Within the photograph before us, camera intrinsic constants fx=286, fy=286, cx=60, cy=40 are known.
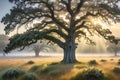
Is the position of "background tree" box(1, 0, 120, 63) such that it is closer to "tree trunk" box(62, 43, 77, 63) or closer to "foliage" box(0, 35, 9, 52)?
"tree trunk" box(62, 43, 77, 63)

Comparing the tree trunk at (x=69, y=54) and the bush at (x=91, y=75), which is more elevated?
the tree trunk at (x=69, y=54)

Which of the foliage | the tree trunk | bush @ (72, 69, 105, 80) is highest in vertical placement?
the foliage

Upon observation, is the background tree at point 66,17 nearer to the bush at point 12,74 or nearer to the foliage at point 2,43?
the bush at point 12,74

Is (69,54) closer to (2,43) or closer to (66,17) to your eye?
(66,17)

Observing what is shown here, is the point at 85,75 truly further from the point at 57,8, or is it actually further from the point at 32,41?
the point at 57,8

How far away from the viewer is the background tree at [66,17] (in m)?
47.0

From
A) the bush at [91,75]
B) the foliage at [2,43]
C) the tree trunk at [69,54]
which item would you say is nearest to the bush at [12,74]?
the bush at [91,75]

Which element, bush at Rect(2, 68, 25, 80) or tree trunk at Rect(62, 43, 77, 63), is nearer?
bush at Rect(2, 68, 25, 80)

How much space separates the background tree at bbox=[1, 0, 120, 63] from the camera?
4703 cm

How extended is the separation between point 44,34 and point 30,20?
173 inches

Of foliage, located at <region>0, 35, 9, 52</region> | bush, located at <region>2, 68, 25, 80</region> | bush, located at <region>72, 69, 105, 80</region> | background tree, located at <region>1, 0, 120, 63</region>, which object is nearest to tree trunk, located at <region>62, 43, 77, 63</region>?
background tree, located at <region>1, 0, 120, 63</region>

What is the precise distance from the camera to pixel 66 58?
164 ft

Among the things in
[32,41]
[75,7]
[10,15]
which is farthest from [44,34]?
[75,7]

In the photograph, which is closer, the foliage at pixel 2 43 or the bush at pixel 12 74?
the bush at pixel 12 74
